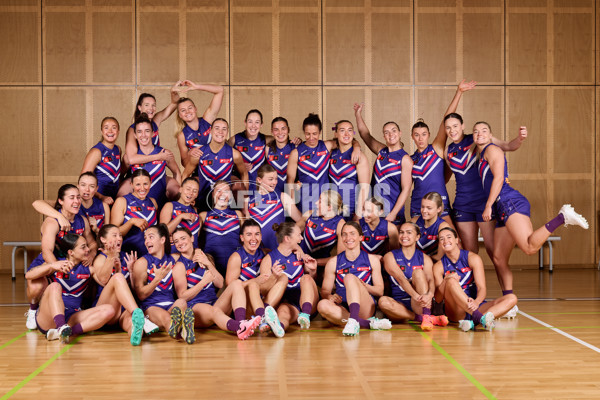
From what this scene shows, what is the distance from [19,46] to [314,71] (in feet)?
14.1

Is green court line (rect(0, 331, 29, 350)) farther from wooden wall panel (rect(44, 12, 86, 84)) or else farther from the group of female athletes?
wooden wall panel (rect(44, 12, 86, 84))

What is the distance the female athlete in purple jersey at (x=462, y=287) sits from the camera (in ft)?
15.6

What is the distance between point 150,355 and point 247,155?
262 cm

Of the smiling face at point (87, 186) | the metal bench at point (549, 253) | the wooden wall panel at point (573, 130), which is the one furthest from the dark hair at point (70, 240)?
the wooden wall panel at point (573, 130)

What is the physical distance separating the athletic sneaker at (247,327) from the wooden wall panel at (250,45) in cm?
514

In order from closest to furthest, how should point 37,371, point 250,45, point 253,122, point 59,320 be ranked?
point 37,371
point 59,320
point 253,122
point 250,45

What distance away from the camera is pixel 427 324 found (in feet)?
15.5

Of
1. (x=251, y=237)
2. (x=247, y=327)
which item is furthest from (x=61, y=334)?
(x=251, y=237)

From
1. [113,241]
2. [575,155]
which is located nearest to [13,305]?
[113,241]

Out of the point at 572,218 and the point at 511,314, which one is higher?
the point at 572,218

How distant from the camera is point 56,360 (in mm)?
3926

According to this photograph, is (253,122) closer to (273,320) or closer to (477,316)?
(273,320)

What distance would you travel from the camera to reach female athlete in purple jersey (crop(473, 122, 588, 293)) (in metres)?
5.01

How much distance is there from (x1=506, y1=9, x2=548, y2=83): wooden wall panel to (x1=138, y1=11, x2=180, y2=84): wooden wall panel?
4.94 m
